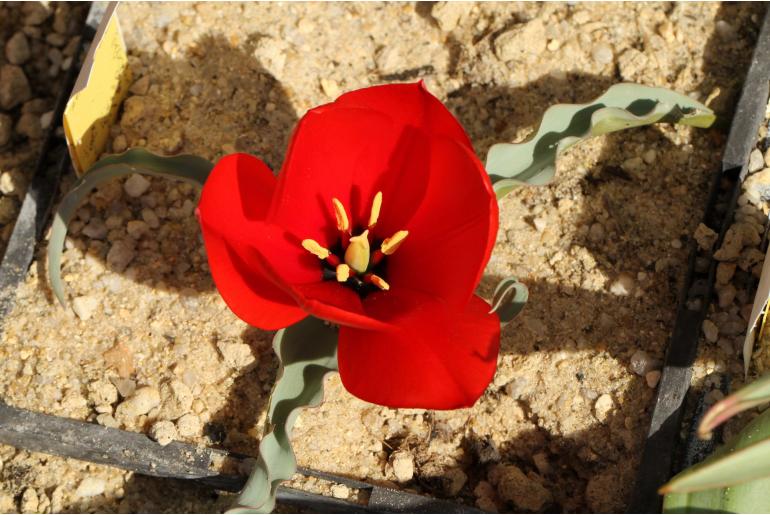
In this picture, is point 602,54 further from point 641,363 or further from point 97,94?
point 97,94

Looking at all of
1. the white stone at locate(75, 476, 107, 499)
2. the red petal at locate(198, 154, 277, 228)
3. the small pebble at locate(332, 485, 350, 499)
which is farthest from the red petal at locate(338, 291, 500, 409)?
the white stone at locate(75, 476, 107, 499)

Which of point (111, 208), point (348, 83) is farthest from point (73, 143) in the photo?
point (348, 83)

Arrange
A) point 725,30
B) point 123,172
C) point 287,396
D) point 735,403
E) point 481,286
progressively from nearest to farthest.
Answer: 1. point 735,403
2. point 287,396
3. point 123,172
4. point 481,286
5. point 725,30

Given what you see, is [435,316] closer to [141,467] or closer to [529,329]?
[529,329]

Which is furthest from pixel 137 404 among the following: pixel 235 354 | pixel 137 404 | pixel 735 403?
pixel 735 403

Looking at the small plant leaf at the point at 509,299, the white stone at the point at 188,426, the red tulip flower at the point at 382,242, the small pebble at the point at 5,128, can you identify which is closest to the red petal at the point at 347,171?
the red tulip flower at the point at 382,242

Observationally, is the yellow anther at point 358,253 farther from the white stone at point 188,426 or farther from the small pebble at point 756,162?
the small pebble at point 756,162
